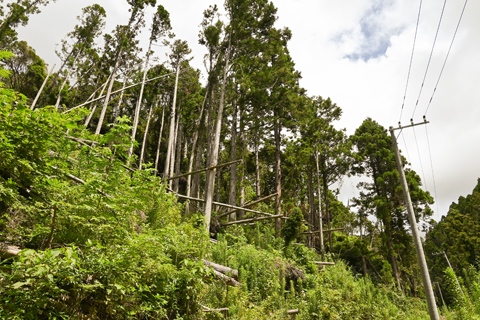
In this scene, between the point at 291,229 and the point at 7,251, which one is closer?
the point at 7,251

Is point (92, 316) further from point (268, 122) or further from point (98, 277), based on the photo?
point (268, 122)

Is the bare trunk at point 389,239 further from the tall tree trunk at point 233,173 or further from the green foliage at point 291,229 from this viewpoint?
the tall tree trunk at point 233,173

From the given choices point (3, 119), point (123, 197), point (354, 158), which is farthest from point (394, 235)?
point (3, 119)

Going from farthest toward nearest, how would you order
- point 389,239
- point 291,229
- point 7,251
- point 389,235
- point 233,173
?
point 389,235 → point 389,239 → point 233,173 → point 291,229 → point 7,251

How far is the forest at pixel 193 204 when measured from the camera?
2582 mm

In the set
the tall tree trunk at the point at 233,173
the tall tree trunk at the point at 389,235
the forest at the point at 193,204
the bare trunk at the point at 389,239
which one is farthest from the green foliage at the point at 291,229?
the tall tree trunk at the point at 389,235

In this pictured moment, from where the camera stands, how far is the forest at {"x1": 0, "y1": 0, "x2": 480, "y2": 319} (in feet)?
8.47

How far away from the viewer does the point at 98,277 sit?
2.75 m

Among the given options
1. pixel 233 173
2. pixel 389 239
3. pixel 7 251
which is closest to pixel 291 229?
pixel 233 173

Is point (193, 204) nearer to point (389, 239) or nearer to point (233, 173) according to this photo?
point (233, 173)

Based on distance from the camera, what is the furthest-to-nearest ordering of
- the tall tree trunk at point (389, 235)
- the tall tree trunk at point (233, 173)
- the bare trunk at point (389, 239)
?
the tall tree trunk at point (389, 235), the bare trunk at point (389, 239), the tall tree trunk at point (233, 173)

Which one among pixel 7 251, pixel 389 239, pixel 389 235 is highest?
pixel 389 235

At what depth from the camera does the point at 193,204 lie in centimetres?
1253

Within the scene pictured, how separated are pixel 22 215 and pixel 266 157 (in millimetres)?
18939
